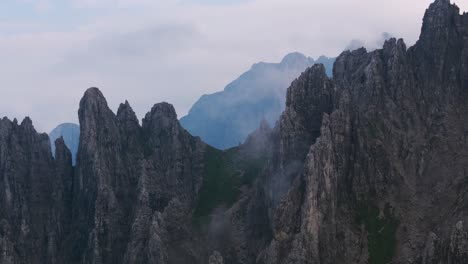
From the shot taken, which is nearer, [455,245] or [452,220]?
[455,245]

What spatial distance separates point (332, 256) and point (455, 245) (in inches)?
1604

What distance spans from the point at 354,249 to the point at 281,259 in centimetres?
2019

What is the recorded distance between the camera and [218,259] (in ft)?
652

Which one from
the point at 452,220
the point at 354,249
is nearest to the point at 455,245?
the point at 452,220

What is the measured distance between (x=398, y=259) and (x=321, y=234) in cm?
2120

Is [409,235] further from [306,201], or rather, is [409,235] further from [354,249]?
[306,201]

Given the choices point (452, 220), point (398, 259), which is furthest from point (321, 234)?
point (452, 220)

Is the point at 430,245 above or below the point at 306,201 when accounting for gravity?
below

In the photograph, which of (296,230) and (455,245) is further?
(296,230)

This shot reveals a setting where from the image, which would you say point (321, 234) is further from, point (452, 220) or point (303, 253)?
point (452, 220)

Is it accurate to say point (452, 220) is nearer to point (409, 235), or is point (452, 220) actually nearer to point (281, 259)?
point (409, 235)

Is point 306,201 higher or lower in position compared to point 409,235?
higher

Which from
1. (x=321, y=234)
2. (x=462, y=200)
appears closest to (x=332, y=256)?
(x=321, y=234)

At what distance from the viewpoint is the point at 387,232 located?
199750 mm
